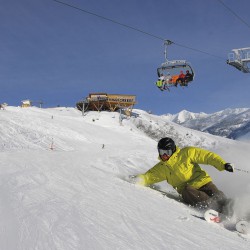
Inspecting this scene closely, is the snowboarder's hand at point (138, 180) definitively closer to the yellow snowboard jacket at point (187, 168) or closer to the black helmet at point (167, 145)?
the yellow snowboard jacket at point (187, 168)

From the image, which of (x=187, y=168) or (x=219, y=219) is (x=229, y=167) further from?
(x=187, y=168)

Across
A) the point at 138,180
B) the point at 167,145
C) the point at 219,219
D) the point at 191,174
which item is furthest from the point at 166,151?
the point at 219,219

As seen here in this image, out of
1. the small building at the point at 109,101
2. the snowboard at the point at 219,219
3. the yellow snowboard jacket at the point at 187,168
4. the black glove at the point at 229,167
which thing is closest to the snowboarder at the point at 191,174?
the yellow snowboard jacket at the point at 187,168

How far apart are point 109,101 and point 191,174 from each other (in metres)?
45.0

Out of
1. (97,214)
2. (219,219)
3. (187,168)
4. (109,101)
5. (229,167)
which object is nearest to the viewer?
(97,214)

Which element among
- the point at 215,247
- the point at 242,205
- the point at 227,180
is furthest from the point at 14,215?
the point at 227,180

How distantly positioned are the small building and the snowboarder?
1742 inches

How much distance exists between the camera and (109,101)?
5100 cm

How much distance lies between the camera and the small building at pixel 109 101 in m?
50.7

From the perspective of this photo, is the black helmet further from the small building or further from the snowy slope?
the small building

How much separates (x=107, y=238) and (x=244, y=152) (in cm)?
832

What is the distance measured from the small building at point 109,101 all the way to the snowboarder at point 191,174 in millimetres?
44252

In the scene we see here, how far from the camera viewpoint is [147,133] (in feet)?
161

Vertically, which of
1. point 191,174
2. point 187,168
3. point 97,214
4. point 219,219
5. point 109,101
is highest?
point 109,101
